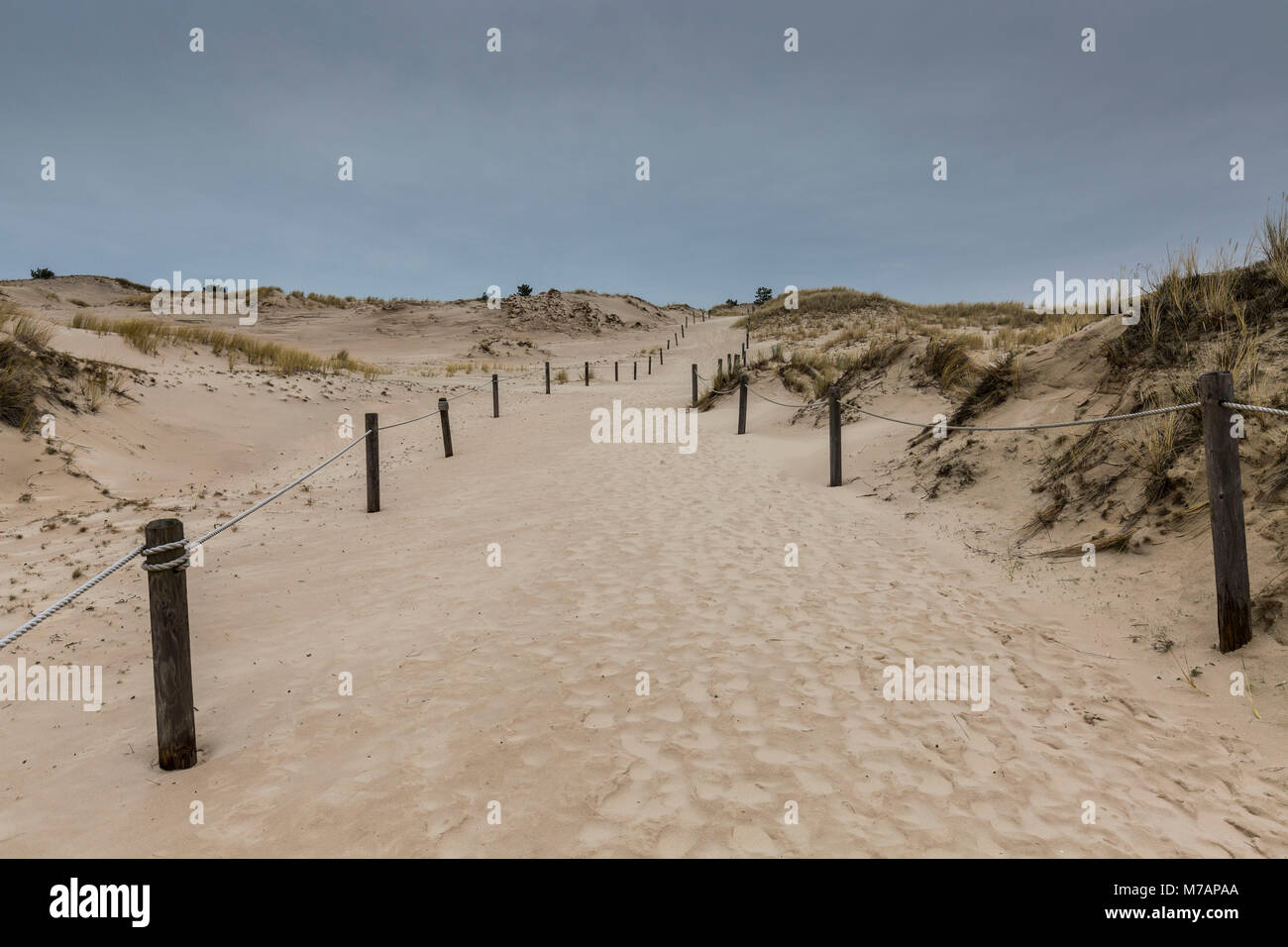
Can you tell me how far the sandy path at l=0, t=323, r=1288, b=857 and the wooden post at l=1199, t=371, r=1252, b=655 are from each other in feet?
2.18

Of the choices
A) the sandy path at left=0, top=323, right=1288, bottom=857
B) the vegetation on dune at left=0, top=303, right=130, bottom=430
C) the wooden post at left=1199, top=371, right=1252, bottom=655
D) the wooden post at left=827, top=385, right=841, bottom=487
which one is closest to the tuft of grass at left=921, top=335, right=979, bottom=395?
the wooden post at left=827, top=385, right=841, bottom=487

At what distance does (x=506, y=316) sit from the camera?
4756 centimetres

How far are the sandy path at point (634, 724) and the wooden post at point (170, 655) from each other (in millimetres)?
154

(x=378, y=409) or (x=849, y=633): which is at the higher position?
(x=378, y=409)

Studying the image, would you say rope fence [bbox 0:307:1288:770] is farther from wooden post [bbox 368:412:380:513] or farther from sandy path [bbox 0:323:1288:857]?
wooden post [bbox 368:412:380:513]

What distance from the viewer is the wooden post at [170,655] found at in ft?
10.0

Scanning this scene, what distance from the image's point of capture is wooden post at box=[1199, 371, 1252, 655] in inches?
152

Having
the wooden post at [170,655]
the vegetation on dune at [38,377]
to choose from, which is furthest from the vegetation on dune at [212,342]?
the wooden post at [170,655]

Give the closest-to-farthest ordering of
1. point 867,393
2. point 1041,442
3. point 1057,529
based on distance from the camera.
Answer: point 1057,529
point 1041,442
point 867,393

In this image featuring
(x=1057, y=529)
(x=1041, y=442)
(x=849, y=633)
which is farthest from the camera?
(x=1041, y=442)

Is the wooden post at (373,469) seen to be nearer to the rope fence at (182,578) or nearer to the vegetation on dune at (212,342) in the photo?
the rope fence at (182,578)
